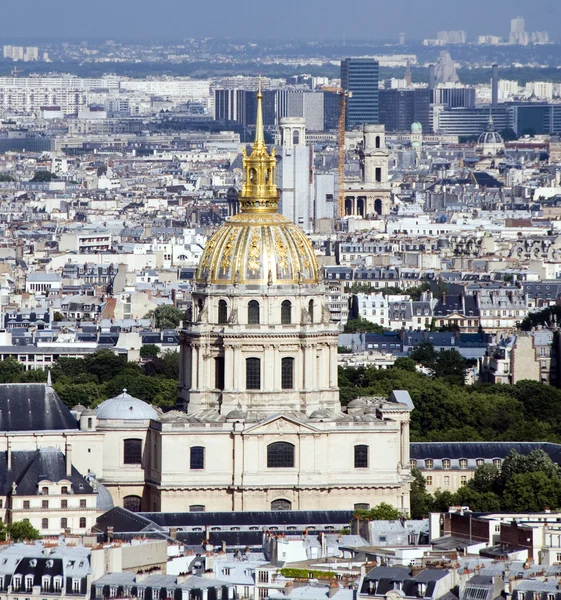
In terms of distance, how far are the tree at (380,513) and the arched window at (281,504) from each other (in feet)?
11.4

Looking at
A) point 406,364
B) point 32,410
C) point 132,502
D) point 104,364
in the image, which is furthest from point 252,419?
point 406,364

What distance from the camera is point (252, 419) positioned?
74.9 m

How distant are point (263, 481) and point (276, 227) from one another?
5956 mm

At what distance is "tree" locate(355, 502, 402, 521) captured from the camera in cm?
6875

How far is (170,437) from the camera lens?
Result: 244ft

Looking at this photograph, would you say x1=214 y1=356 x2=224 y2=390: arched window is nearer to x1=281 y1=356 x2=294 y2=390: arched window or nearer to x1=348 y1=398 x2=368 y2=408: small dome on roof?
x1=281 y1=356 x2=294 y2=390: arched window

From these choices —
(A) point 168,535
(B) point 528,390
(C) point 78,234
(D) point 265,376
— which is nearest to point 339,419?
(D) point 265,376

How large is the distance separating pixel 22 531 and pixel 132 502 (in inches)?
354

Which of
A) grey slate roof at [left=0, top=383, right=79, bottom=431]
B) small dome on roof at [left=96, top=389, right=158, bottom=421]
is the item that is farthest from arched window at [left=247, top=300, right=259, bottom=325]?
grey slate roof at [left=0, top=383, right=79, bottom=431]

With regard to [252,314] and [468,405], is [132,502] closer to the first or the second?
[252,314]

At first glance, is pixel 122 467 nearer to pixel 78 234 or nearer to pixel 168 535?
pixel 168 535

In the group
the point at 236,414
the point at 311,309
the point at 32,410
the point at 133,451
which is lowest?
the point at 133,451

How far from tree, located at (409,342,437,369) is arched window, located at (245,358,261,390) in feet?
101

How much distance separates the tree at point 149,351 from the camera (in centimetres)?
10787
